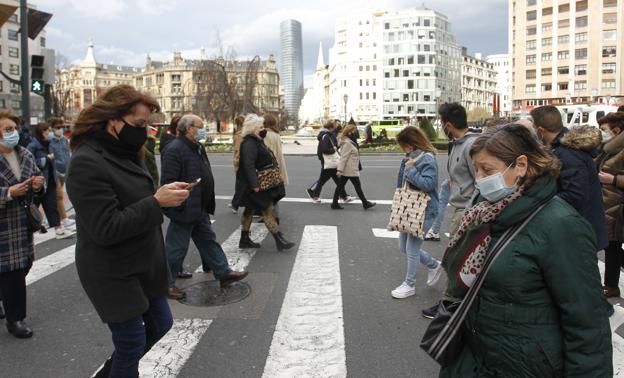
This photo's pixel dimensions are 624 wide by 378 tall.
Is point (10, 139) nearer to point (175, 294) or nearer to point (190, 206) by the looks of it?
point (190, 206)

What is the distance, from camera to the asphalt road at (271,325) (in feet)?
11.8

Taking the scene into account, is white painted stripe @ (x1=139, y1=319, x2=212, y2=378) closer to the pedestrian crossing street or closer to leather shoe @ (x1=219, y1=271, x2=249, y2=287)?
the pedestrian crossing street

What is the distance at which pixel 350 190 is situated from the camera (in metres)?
13.1

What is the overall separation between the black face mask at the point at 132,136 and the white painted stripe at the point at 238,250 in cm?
361

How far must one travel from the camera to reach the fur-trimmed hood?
149 inches

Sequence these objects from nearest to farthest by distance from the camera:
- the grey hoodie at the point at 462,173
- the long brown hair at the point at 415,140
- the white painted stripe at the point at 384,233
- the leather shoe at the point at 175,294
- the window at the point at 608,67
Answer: the grey hoodie at the point at 462,173
the leather shoe at the point at 175,294
the long brown hair at the point at 415,140
the white painted stripe at the point at 384,233
the window at the point at 608,67

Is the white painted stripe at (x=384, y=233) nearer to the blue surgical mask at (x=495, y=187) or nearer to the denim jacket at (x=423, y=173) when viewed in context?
the denim jacket at (x=423, y=173)

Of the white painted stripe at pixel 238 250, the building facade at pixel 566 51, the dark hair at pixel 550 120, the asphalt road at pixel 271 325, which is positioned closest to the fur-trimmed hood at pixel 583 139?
the dark hair at pixel 550 120

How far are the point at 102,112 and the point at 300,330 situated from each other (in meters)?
2.48

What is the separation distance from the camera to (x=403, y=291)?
5.07 meters

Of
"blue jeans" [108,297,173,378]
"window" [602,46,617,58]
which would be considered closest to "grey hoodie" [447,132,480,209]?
"blue jeans" [108,297,173,378]

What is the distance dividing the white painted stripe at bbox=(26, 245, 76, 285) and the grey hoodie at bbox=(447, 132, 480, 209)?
4304mm

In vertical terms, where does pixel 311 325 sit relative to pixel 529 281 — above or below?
below

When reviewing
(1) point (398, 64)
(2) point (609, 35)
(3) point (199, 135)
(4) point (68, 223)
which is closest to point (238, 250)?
(3) point (199, 135)
